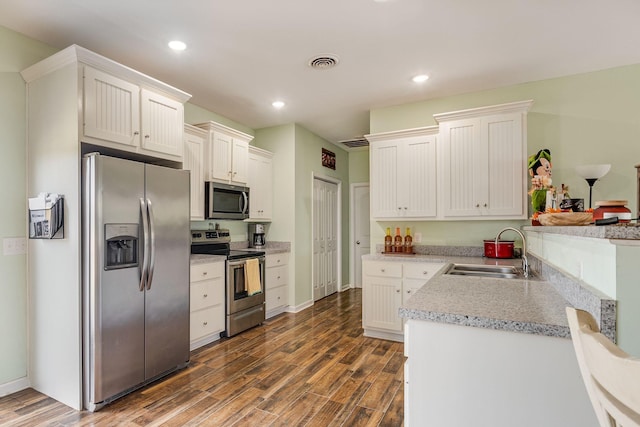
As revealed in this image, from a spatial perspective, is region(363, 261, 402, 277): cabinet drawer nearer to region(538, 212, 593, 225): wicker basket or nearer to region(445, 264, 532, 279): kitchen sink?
region(445, 264, 532, 279): kitchen sink

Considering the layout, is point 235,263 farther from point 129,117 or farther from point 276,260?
point 129,117

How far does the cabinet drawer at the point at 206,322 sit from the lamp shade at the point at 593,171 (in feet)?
11.9

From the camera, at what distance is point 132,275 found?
238 cm

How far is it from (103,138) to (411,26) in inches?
94.1

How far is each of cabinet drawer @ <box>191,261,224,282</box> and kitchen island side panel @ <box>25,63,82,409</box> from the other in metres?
1.03

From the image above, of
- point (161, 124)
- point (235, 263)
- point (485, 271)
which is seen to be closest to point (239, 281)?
point (235, 263)

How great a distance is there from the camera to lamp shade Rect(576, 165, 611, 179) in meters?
2.75

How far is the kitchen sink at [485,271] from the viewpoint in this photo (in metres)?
2.52

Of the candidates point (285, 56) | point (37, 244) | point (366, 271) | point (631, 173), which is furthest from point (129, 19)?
point (631, 173)

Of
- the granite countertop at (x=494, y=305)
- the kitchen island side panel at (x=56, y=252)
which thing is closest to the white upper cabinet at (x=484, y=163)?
the granite countertop at (x=494, y=305)

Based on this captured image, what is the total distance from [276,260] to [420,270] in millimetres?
1944

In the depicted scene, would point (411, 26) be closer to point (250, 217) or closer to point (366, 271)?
point (366, 271)

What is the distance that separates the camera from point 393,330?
11.4ft

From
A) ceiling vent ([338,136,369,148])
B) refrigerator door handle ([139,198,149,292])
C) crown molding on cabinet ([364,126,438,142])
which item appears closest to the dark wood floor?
refrigerator door handle ([139,198,149,292])
